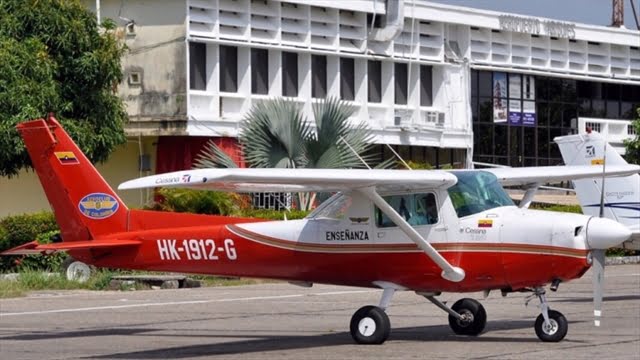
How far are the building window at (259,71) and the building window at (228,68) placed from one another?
56 cm

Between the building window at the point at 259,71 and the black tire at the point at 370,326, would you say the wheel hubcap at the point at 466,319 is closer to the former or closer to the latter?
the black tire at the point at 370,326

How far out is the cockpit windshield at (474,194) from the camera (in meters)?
15.5

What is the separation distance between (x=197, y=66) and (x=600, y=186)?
15.0 metres

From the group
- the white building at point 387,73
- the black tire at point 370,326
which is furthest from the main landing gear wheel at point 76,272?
the black tire at point 370,326

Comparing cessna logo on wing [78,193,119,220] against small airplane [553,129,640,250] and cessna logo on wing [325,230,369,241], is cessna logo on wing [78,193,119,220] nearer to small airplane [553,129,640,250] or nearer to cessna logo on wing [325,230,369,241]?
cessna logo on wing [325,230,369,241]

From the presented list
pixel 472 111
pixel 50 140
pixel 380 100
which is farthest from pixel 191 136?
pixel 50 140

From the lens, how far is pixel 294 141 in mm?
28703

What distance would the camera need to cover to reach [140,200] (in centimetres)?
3481

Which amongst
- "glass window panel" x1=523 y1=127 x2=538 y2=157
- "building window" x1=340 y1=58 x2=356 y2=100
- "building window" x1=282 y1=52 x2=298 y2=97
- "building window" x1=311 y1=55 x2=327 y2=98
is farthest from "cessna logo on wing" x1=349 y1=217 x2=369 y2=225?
"glass window panel" x1=523 y1=127 x2=538 y2=157

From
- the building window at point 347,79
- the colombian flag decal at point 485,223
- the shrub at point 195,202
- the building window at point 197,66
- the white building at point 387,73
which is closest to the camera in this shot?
the colombian flag decal at point 485,223

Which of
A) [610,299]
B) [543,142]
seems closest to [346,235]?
[610,299]

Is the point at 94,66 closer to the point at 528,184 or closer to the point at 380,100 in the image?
the point at 380,100

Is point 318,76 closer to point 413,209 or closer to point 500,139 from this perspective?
point 500,139

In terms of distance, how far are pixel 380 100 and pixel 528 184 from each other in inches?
877
